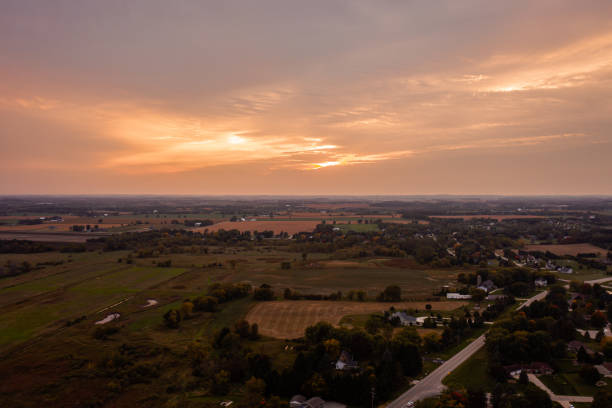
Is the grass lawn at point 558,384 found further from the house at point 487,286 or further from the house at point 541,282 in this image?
the house at point 541,282

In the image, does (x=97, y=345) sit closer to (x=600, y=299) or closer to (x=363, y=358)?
(x=363, y=358)

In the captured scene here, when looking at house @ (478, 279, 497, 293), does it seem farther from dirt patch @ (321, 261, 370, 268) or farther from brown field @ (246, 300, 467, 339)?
dirt patch @ (321, 261, 370, 268)

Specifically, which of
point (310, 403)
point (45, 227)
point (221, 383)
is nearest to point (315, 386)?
point (310, 403)

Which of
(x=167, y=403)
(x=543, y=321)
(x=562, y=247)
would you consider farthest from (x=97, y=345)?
(x=562, y=247)

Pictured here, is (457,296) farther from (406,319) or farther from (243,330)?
(243,330)

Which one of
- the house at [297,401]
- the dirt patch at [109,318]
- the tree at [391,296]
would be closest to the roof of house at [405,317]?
the tree at [391,296]
